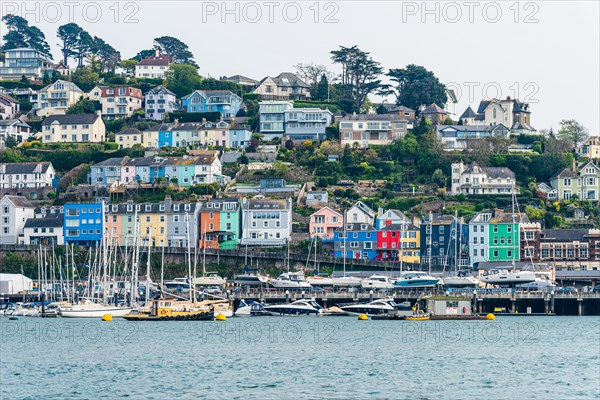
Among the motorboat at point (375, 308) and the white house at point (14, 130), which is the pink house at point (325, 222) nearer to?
the motorboat at point (375, 308)

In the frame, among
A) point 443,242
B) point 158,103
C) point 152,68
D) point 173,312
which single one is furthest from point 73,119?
point 173,312

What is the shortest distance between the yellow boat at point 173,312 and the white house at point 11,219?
3205 cm

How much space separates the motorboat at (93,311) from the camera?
325ft

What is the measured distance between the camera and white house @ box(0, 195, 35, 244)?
407ft

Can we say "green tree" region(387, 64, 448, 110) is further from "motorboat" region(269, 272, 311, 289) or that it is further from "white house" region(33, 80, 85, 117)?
"motorboat" region(269, 272, 311, 289)

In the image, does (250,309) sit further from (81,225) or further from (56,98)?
(56,98)

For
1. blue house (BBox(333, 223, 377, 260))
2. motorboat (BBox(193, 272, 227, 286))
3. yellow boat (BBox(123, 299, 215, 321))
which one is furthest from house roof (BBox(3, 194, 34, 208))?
yellow boat (BBox(123, 299, 215, 321))

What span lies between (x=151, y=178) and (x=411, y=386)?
7872 cm

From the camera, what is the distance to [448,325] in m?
91.9

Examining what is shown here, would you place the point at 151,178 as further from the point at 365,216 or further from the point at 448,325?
the point at 448,325

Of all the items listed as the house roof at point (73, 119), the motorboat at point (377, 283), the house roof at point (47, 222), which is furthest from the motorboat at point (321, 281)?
the house roof at point (73, 119)

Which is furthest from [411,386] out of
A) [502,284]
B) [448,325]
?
[502,284]

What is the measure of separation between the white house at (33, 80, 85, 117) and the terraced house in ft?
133

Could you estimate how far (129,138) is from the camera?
145625mm
